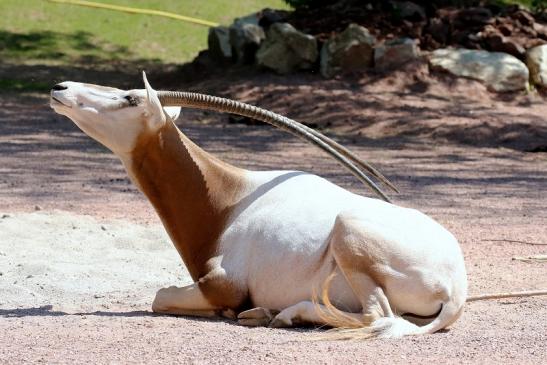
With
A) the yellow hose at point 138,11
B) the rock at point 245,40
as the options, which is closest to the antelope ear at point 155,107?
the rock at point 245,40

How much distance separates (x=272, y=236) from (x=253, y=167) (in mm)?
6576

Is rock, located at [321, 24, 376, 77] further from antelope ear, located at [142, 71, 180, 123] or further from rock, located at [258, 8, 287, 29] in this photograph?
antelope ear, located at [142, 71, 180, 123]

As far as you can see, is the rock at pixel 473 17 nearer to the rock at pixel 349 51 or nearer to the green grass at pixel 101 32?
the rock at pixel 349 51

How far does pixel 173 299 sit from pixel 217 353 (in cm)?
105

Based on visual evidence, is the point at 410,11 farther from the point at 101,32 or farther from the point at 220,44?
the point at 101,32

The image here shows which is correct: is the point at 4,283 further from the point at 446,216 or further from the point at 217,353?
the point at 446,216

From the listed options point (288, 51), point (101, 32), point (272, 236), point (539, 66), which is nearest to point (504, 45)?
point (539, 66)

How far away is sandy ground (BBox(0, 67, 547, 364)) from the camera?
4.95m

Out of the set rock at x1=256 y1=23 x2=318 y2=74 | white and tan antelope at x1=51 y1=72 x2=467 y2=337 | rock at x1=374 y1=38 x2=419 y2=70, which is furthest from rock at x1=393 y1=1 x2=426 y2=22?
white and tan antelope at x1=51 y1=72 x2=467 y2=337

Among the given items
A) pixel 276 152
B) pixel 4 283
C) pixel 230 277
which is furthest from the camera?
pixel 276 152

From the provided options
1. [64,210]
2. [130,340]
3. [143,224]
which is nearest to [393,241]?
[130,340]

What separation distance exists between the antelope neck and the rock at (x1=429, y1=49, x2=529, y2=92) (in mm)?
11866

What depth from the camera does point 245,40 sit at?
→ 19.0 metres

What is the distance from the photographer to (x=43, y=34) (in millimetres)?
22641
